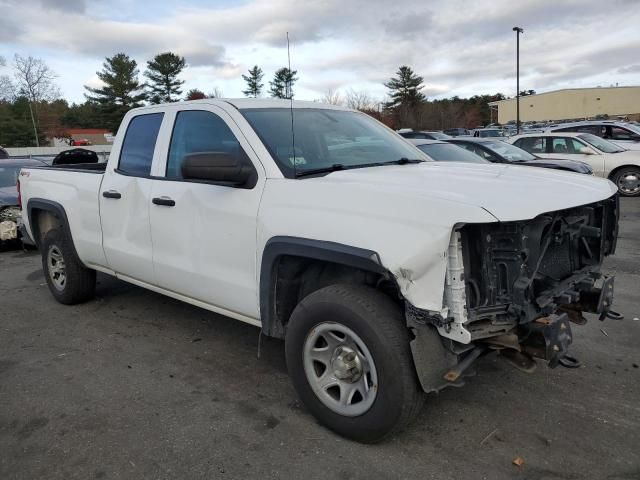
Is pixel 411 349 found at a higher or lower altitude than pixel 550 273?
lower

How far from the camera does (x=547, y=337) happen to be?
274 centimetres

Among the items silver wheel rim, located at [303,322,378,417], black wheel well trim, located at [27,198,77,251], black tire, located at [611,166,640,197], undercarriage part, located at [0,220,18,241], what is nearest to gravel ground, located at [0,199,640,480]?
silver wheel rim, located at [303,322,378,417]

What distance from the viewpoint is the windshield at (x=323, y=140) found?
11.5 ft

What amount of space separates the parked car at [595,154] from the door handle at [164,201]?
37.8ft

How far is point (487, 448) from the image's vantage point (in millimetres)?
2961

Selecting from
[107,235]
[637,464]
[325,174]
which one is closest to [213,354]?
[107,235]

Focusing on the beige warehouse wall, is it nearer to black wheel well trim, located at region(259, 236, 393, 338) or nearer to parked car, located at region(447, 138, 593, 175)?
parked car, located at region(447, 138, 593, 175)

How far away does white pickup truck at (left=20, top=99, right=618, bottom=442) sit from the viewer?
259cm

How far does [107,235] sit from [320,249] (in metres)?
2.56

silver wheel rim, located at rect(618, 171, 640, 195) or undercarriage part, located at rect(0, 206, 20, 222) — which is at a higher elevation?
undercarriage part, located at rect(0, 206, 20, 222)

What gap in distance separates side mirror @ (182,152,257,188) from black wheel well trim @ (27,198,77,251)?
252cm

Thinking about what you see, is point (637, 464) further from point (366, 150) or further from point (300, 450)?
point (366, 150)

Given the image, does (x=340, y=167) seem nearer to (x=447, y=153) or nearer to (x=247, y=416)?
(x=247, y=416)

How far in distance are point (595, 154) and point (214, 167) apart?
41.7 ft
